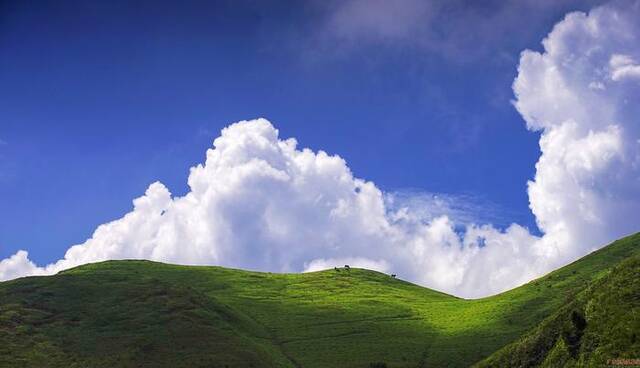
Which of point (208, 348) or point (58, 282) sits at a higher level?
point (58, 282)

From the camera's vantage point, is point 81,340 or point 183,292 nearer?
point 81,340

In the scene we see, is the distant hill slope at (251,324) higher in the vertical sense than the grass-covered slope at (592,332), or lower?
higher

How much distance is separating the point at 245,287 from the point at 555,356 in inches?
5883

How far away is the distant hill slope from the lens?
119062 millimetres

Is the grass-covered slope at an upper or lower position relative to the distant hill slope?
lower

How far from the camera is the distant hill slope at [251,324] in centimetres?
11906

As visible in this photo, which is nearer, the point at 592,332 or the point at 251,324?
the point at 592,332

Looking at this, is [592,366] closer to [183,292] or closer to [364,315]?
[364,315]

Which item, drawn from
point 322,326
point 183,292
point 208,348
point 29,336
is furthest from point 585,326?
point 183,292

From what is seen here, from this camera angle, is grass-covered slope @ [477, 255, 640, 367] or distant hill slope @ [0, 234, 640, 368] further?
distant hill slope @ [0, 234, 640, 368]

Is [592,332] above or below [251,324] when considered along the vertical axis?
below

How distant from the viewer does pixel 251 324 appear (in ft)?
484

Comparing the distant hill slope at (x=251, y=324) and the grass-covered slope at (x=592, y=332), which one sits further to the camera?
the distant hill slope at (x=251, y=324)

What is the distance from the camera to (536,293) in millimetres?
154500
